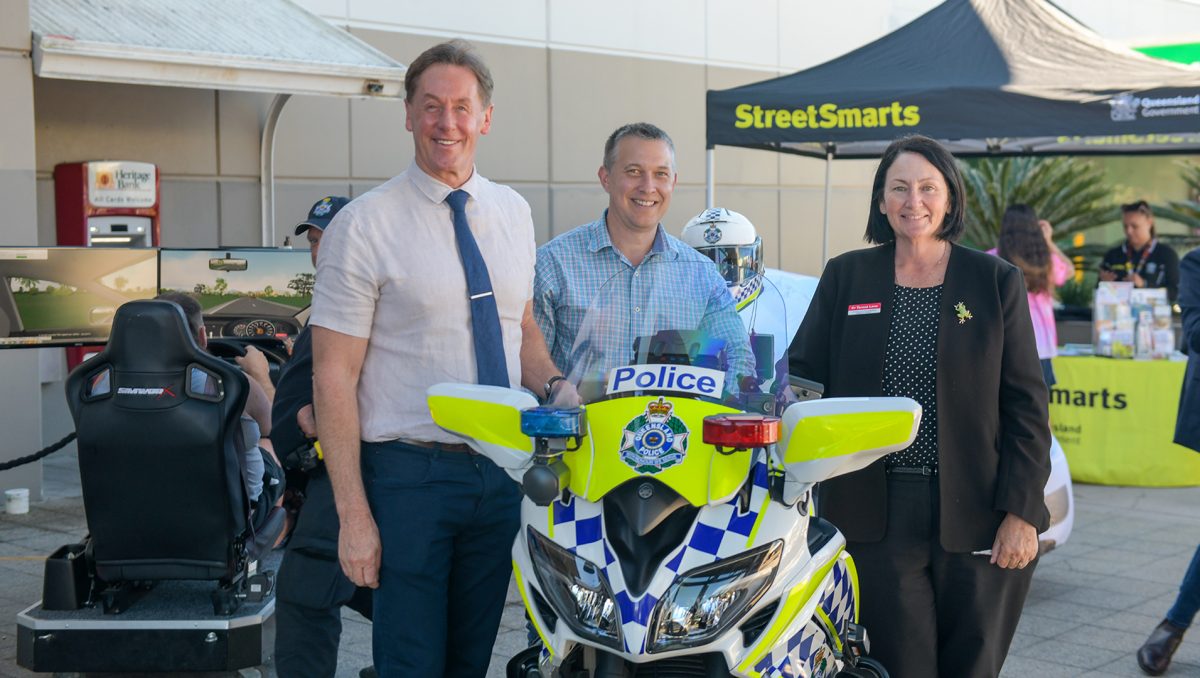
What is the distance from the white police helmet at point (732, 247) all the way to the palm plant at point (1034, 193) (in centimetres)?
1569

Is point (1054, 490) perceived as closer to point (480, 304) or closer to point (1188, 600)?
point (1188, 600)

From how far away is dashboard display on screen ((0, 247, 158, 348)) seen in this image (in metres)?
5.71

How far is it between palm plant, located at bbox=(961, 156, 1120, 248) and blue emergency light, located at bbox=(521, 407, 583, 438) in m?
18.7

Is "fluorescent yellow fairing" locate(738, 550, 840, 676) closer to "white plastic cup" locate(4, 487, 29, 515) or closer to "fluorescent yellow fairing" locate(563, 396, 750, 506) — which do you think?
"fluorescent yellow fairing" locate(563, 396, 750, 506)

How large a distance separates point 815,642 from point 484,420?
872mm

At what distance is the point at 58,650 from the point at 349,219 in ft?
8.89

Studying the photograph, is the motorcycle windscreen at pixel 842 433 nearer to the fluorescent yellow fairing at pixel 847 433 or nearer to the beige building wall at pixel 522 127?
the fluorescent yellow fairing at pixel 847 433

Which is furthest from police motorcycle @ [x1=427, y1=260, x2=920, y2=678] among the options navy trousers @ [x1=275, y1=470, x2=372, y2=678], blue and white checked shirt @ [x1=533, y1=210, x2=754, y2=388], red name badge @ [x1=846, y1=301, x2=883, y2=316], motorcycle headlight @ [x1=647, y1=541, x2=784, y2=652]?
navy trousers @ [x1=275, y1=470, x2=372, y2=678]

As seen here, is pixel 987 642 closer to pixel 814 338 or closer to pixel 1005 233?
pixel 814 338

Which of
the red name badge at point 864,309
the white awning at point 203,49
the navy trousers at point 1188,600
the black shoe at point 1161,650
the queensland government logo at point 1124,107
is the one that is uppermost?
the white awning at point 203,49

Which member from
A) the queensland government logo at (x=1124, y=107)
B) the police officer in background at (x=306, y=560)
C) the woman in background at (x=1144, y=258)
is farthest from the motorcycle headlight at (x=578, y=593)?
the woman in background at (x=1144, y=258)

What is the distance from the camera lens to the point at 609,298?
4.18 m

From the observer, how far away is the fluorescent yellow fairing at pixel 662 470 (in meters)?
2.80

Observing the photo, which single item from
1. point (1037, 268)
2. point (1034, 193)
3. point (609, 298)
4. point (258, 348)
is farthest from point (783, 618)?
point (1034, 193)
